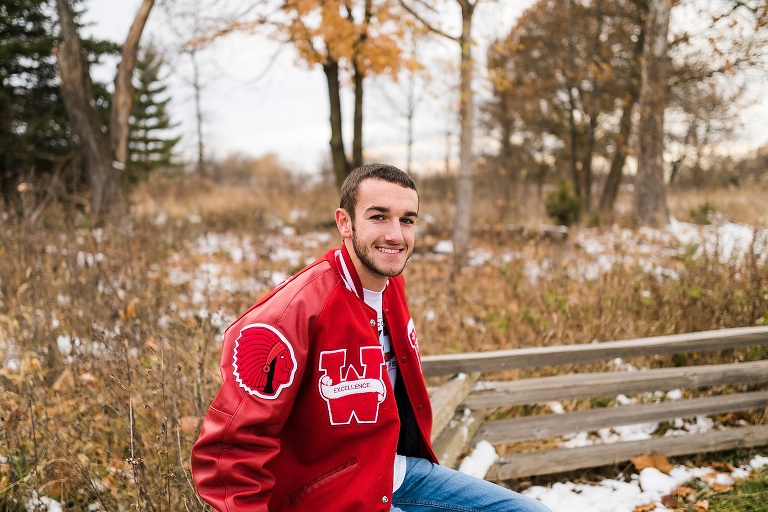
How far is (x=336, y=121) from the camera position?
14086 millimetres

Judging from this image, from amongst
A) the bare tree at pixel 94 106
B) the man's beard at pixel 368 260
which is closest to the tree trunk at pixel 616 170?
the bare tree at pixel 94 106

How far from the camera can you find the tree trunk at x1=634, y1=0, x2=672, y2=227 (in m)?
10.9

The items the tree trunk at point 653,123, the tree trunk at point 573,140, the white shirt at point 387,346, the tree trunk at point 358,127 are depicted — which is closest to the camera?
the white shirt at point 387,346

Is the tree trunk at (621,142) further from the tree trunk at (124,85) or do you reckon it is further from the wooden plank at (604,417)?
the tree trunk at (124,85)

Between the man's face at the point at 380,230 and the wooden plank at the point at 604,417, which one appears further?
the wooden plank at the point at 604,417

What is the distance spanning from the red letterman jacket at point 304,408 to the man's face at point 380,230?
0.25ft

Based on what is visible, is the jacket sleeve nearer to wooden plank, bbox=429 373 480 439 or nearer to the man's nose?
the man's nose

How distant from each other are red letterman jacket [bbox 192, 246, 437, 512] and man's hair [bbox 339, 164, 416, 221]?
0.65 ft

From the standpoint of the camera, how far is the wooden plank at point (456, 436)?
2975 millimetres

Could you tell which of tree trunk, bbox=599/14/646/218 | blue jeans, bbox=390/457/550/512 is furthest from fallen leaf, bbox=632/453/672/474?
tree trunk, bbox=599/14/646/218

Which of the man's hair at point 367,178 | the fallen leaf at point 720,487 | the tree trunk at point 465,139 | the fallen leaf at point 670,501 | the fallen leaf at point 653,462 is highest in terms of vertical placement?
the tree trunk at point 465,139

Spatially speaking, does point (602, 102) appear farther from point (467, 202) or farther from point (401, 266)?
point (401, 266)

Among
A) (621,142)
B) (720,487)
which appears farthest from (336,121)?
(720,487)

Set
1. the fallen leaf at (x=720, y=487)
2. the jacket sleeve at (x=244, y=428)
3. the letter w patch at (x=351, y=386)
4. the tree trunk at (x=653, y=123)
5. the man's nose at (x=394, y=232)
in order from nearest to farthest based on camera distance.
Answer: the jacket sleeve at (x=244, y=428) → the letter w patch at (x=351, y=386) → the man's nose at (x=394, y=232) → the fallen leaf at (x=720, y=487) → the tree trunk at (x=653, y=123)
